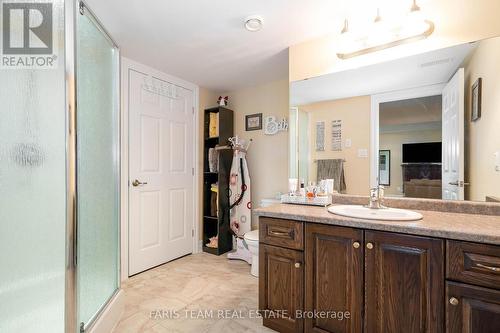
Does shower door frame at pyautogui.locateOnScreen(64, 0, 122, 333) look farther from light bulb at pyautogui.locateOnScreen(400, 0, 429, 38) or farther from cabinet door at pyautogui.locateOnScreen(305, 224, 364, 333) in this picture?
light bulb at pyautogui.locateOnScreen(400, 0, 429, 38)

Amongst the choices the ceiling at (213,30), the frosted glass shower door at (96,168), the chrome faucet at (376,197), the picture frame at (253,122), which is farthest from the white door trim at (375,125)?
the frosted glass shower door at (96,168)

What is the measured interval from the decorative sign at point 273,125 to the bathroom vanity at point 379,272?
1.46 metres

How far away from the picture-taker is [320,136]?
6.64 ft

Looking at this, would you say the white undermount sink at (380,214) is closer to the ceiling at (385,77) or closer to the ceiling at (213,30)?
the ceiling at (385,77)

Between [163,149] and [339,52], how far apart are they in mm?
2016

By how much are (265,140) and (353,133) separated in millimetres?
1354

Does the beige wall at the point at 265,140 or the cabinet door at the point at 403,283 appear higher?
the beige wall at the point at 265,140

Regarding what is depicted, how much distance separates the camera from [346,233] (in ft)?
4.32

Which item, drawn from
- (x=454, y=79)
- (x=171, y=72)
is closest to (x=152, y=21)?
(x=171, y=72)

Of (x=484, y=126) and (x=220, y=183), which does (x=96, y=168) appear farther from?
(x=484, y=126)

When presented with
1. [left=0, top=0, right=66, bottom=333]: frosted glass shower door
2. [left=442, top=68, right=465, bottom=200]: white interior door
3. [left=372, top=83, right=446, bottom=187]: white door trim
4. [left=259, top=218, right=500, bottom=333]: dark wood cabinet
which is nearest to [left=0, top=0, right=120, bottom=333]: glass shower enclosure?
[left=0, top=0, right=66, bottom=333]: frosted glass shower door

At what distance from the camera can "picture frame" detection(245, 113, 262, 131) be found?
3113mm

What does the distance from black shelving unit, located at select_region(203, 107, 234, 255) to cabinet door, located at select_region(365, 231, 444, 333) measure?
2.02 meters

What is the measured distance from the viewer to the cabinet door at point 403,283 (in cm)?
110
